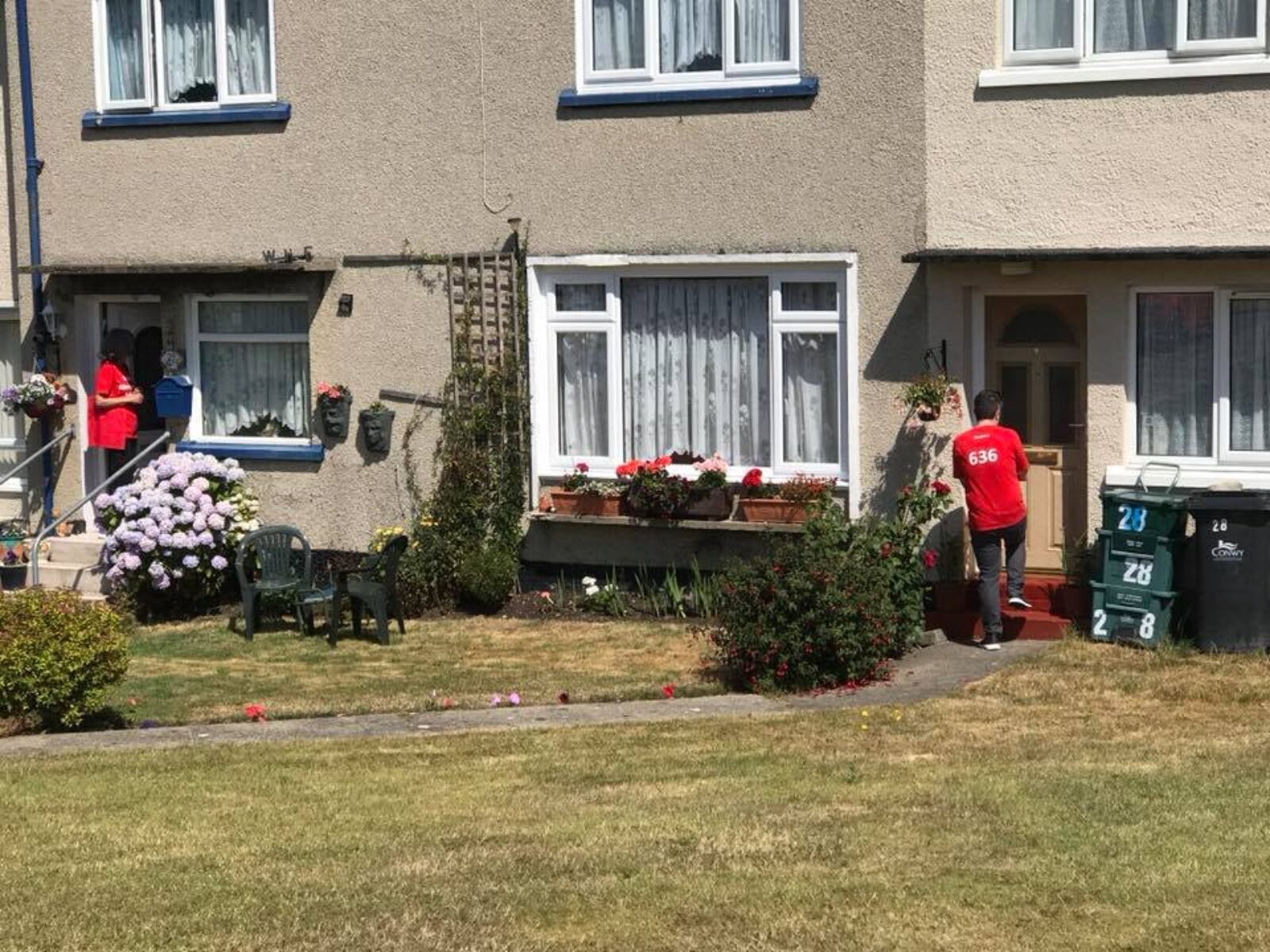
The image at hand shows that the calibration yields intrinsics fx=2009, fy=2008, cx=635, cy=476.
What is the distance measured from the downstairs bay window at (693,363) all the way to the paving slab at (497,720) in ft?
9.71

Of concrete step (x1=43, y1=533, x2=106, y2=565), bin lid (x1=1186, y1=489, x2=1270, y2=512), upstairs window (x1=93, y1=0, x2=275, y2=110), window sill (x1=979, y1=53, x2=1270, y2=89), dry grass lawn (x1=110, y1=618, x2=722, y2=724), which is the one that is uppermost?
upstairs window (x1=93, y1=0, x2=275, y2=110)

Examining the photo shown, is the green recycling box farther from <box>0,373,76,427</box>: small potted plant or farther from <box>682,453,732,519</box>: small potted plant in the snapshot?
<box>0,373,76,427</box>: small potted plant

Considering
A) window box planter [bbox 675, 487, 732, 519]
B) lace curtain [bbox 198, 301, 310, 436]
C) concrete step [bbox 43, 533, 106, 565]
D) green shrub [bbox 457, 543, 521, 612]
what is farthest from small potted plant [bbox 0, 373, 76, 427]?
window box planter [bbox 675, 487, 732, 519]

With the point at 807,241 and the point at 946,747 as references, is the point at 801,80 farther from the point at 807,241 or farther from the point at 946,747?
the point at 946,747

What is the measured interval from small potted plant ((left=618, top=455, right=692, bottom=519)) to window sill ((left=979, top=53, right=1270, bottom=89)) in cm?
384

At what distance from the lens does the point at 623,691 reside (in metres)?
13.4

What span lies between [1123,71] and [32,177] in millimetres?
9899

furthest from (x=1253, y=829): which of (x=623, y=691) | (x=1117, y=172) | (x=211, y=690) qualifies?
(x=211, y=690)

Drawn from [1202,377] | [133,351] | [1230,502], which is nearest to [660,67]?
[1202,377]

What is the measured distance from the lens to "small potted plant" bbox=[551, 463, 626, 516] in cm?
1625

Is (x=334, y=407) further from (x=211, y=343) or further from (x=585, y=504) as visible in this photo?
(x=585, y=504)

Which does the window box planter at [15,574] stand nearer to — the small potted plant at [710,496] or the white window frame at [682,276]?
the white window frame at [682,276]

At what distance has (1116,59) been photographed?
47.3ft

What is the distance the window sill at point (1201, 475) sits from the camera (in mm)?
14344
